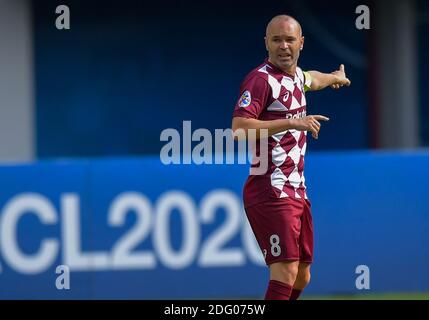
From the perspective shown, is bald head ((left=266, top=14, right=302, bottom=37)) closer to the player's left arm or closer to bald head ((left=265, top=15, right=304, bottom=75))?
bald head ((left=265, top=15, right=304, bottom=75))

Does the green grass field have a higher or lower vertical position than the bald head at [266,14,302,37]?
lower

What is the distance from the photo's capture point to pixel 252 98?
619 centimetres

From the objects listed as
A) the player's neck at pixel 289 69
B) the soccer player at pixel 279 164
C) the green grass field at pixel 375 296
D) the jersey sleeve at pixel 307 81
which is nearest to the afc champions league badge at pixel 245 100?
the soccer player at pixel 279 164

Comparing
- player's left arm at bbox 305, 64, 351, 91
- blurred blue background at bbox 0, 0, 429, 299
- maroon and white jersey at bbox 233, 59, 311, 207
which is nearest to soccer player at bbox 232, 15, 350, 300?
maroon and white jersey at bbox 233, 59, 311, 207

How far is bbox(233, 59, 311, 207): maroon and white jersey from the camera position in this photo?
6250 mm

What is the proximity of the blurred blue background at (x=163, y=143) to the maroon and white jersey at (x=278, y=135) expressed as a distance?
11.7 ft

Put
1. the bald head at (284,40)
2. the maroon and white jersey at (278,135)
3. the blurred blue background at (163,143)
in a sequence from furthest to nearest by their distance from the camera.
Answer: the blurred blue background at (163,143)
the maroon and white jersey at (278,135)
the bald head at (284,40)

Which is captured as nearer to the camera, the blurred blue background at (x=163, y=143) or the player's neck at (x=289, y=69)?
the player's neck at (x=289, y=69)

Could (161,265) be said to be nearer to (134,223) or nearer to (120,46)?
(134,223)

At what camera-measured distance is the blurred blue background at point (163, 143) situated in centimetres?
992

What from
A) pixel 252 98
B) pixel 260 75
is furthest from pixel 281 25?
pixel 252 98

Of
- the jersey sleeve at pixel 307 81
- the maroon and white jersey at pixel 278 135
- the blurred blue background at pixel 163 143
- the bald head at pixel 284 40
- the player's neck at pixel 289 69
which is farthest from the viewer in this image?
the blurred blue background at pixel 163 143

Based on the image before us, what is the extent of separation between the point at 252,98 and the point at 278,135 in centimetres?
32

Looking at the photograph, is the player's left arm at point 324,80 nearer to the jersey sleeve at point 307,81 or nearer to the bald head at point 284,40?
the jersey sleeve at point 307,81
